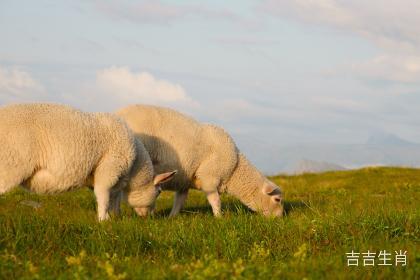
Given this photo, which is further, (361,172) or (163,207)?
(361,172)

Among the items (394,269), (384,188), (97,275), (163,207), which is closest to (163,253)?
(97,275)

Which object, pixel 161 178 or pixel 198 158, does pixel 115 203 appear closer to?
pixel 161 178

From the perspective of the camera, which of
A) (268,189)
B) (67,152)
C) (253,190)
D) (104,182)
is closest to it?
(67,152)

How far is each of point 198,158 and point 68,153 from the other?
14.5ft

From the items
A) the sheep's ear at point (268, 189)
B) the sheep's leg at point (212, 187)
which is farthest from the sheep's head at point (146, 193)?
the sheep's ear at point (268, 189)

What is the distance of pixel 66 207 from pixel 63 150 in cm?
471

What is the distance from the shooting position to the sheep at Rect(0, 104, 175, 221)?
399 inches

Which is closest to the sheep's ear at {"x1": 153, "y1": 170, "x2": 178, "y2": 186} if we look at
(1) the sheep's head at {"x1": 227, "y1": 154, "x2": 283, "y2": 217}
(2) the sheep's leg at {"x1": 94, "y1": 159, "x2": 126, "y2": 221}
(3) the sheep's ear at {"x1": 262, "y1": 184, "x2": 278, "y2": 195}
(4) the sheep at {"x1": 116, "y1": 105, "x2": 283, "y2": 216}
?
(4) the sheep at {"x1": 116, "y1": 105, "x2": 283, "y2": 216}

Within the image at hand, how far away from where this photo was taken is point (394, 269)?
655 centimetres

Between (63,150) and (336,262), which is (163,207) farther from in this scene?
(336,262)

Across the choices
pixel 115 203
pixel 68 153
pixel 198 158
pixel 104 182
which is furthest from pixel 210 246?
pixel 198 158

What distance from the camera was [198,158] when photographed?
14.6 meters

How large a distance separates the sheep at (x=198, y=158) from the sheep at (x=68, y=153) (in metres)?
1.22

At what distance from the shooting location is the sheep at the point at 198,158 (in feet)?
46.3
